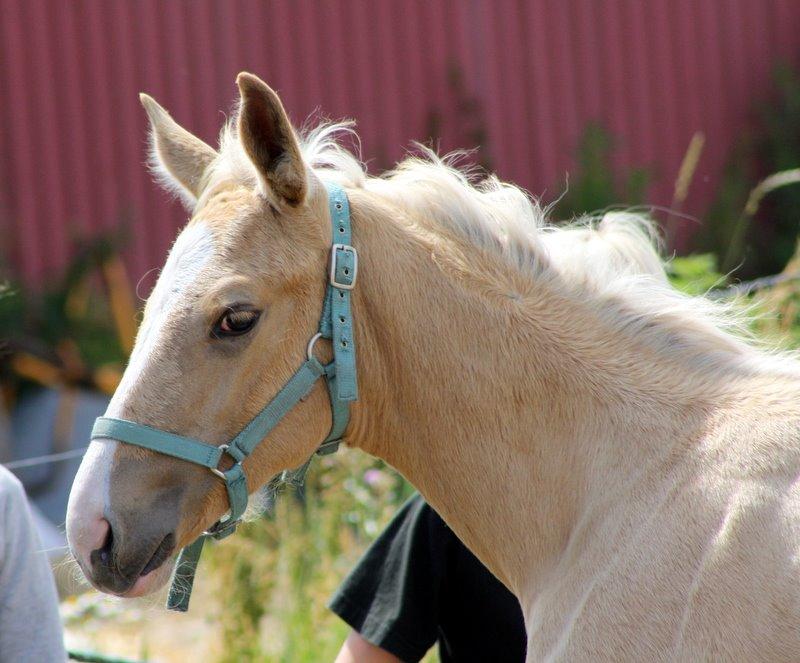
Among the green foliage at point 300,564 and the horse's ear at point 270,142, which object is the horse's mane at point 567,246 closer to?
the horse's ear at point 270,142

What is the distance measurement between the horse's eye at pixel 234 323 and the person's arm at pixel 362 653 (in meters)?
0.99

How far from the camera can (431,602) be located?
8.86 feet

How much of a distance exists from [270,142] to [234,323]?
40cm

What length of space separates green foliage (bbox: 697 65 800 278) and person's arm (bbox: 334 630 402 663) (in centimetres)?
706

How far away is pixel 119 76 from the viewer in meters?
8.15

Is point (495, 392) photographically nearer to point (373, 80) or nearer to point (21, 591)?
point (21, 591)

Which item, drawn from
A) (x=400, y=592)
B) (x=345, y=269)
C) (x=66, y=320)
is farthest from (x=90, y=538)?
(x=66, y=320)

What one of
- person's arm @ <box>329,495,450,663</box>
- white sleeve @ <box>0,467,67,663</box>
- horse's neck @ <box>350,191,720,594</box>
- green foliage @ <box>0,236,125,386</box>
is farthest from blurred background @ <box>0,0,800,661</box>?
horse's neck @ <box>350,191,720,594</box>

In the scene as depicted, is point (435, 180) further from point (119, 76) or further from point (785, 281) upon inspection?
point (119, 76)

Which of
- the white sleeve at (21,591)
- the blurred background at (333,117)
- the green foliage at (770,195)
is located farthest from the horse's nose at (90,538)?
the green foliage at (770,195)

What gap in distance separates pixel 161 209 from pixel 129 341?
120 cm

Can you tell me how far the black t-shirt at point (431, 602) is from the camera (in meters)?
2.66

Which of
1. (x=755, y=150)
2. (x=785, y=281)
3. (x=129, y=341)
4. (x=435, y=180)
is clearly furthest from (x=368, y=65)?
(x=435, y=180)

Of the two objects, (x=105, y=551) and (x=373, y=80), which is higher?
(x=105, y=551)
